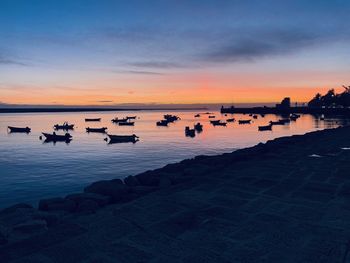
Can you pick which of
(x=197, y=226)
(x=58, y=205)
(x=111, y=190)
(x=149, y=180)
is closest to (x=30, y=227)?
(x=58, y=205)

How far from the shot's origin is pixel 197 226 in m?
5.33

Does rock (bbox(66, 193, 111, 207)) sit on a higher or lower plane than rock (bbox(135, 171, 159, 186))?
higher

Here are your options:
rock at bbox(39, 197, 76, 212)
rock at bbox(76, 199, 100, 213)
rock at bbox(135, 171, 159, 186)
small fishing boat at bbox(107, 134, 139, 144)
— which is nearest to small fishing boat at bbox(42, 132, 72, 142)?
small fishing boat at bbox(107, 134, 139, 144)

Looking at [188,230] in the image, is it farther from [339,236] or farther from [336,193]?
[336,193]

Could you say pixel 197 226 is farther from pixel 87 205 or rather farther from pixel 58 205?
pixel 58 205

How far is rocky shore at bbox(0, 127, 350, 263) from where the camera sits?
4309mm

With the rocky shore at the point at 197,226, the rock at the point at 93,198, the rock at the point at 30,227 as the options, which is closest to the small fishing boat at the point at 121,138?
the rocky shore at the point at 197,226

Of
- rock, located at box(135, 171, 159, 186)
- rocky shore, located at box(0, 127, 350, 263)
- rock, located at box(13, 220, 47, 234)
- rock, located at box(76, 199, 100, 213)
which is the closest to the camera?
rocky shore, located at box(0, 127, 350, 263)

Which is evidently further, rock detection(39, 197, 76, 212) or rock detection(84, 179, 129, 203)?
rock detection(84, 179, 129, 203)

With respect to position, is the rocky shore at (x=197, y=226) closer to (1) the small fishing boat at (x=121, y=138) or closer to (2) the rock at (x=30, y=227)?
(2) the rock at (x=30, y=227)

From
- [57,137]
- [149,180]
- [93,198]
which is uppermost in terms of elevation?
[93,198]

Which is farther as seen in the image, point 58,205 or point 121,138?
point 121,138

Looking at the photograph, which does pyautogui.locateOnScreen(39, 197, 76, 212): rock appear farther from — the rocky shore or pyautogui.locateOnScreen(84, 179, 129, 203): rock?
pyautogui.locateOnScreen(84, 179, 129, 203): rock

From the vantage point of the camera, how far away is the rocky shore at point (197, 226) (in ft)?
14.1
